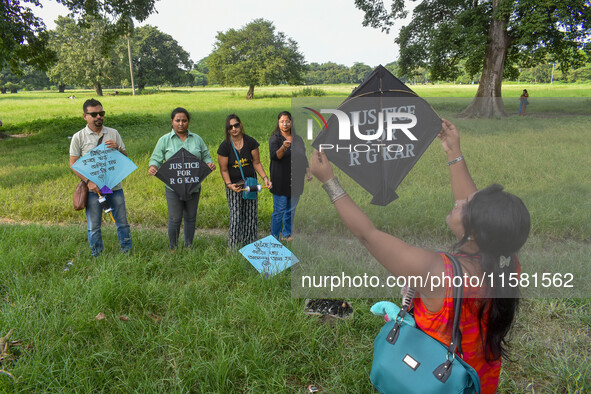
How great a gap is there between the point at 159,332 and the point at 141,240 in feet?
6.92

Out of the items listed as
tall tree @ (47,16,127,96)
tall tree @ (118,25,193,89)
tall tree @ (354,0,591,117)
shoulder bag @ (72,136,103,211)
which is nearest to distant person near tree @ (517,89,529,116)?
shoulder bag @ (72,136,103,211)

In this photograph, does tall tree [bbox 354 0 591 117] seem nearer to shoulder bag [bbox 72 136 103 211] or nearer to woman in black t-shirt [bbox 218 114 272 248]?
woman in black t-shirt [bbox 218 114 272 248]

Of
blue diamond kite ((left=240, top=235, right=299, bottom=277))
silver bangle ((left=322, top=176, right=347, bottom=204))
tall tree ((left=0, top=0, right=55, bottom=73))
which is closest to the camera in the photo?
silver bangle ((left=322, top=176, right=347, bottom=204))

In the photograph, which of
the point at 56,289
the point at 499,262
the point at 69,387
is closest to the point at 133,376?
the point at 69,387

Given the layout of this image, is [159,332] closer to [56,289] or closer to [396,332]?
[56,289]

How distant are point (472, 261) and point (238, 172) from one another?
329cm

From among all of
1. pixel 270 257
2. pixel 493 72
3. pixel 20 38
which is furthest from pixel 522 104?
pixel 20 38

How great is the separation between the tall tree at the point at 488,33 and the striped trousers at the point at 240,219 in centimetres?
912

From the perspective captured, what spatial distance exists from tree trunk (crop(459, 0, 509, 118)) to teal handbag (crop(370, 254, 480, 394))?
1.05 m

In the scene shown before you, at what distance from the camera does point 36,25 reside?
12.5 meters

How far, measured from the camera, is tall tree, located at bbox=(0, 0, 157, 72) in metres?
10.9

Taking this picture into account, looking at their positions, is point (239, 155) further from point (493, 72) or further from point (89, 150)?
point (493, 72)

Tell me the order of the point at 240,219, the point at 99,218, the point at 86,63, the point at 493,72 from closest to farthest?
the point at 99,218 < the point at 240,219 < the point at 493,72 < the point at 86,63

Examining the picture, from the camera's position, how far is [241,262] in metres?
4.00
